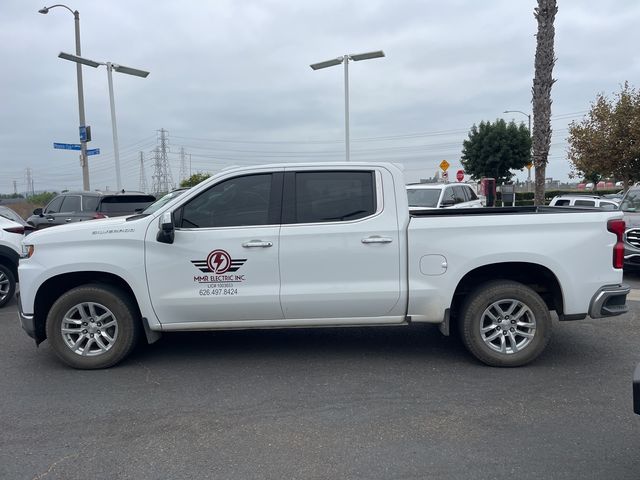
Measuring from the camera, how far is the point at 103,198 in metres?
13.0

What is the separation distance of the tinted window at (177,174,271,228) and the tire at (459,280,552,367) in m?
2.14

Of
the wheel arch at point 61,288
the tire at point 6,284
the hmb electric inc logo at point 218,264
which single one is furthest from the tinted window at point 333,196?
the tire at point 6,284

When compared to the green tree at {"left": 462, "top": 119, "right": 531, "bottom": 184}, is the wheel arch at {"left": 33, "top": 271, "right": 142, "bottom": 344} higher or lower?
lower

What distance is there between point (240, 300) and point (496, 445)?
2.51 m

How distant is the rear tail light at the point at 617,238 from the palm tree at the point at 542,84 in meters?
9.96

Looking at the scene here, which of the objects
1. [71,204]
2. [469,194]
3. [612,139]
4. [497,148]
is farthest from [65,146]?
[497,148]

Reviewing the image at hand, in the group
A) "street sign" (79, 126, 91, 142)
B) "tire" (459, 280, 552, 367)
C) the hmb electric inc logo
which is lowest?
"tire" (459, 280, 552, 367)

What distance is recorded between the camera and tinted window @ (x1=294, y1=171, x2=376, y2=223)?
16.9ft

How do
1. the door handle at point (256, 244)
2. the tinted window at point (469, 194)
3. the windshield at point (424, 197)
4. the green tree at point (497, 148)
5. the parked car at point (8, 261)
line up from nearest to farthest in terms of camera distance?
the door handle at point (256, 244)
the parked car at point (8, 261)
the windshield at point (424, 197)
the tinted window at point (469, 194)
the green tree at point (497, 148)

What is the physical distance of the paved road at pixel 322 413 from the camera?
Answer: 346cm

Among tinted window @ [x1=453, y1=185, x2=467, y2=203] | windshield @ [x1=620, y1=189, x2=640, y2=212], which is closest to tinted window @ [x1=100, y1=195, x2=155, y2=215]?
tinted window @ [x1=453, y1=185, x2=467, y2=203]

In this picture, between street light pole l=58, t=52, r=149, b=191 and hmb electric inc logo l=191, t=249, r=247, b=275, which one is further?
street light pole l=58, t=52, r=149, b=191

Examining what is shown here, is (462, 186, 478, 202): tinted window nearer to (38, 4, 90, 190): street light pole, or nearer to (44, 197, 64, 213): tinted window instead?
(44, 197, 64, 213): tinted window

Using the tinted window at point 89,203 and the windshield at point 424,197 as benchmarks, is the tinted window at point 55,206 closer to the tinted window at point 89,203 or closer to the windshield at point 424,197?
the tinted window at point 89,203
